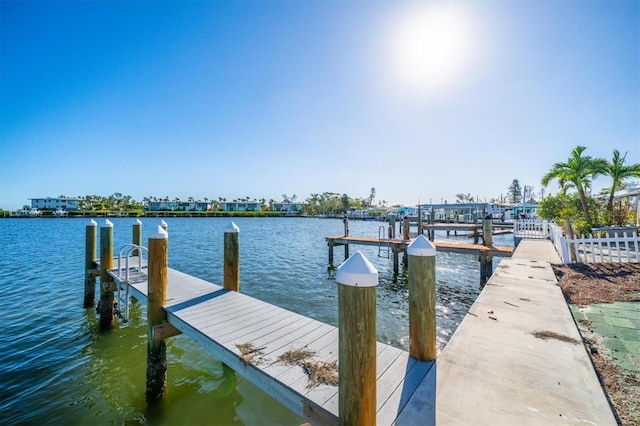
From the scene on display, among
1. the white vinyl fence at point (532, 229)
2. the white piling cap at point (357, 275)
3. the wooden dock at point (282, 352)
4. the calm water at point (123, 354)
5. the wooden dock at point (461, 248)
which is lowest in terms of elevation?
the calm water at point (123, 354)

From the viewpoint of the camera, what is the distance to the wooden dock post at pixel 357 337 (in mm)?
1940

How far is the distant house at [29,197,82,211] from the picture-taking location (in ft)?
327

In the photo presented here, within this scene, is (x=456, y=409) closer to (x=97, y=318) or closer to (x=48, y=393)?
(x=48, y=393)

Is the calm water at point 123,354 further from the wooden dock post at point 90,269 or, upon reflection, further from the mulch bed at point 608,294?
the mulch bed at point 608,294

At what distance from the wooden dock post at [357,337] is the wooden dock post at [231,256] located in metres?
4.16

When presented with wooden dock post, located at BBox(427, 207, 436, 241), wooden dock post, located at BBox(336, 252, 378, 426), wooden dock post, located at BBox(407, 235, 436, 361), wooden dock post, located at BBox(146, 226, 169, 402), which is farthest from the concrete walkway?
wooden dock post, located at BBox(427, 207, 436, 241)

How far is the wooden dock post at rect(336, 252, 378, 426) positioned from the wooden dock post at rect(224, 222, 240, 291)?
13.6ft

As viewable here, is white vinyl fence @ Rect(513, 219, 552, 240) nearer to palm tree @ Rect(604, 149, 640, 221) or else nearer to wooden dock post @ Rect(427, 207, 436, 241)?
palm tree @ Rect(604, 149, 640, 221)

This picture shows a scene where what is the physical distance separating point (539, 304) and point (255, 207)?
12376 cm

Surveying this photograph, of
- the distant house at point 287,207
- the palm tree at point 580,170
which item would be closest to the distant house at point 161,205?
the distant house at point 287,207

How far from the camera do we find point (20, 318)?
8250 millimetres

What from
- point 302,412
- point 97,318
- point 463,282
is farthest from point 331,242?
point 302,412

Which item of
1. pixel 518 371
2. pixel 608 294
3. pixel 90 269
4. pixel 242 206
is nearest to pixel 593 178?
pixel 608 294

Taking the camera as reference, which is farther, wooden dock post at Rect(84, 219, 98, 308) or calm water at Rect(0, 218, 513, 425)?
wooden dock post at Rect(84, 219, 98, 308)
